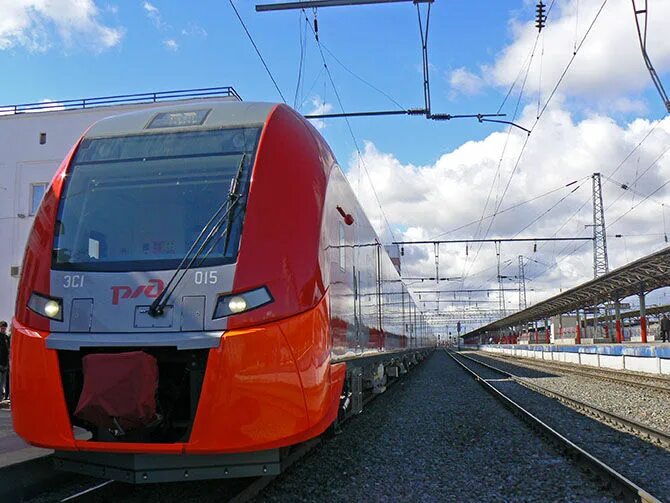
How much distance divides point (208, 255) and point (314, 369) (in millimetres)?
1133

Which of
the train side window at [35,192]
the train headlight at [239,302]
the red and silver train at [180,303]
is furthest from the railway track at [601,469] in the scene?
the train side window at [35,192]

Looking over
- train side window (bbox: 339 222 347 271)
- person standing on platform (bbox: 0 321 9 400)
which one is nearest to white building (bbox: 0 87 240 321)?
person standing on platform (bbox: 0 321 9 400)

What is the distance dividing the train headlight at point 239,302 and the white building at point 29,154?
14676 mm

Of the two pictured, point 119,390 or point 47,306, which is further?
point 47,306

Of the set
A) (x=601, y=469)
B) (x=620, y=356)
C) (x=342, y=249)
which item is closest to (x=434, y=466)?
(x=601, y=469)

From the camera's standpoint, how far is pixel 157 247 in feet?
14.9

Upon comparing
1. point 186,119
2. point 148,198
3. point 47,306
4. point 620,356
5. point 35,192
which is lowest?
point 620,356

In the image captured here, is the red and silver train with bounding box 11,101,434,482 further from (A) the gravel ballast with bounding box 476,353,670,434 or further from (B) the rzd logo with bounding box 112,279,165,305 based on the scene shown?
(A) the gravel ballast with bounding box 476,353,670,434

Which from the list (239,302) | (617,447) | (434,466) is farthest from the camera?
(617,447)

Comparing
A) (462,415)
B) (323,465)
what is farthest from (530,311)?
(323,465)

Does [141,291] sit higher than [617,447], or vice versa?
[141,291]

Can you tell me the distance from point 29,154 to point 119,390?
56.2ft

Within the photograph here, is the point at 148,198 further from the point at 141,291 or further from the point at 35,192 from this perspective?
the point at 35,192

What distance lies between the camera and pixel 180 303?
13.7 ft
